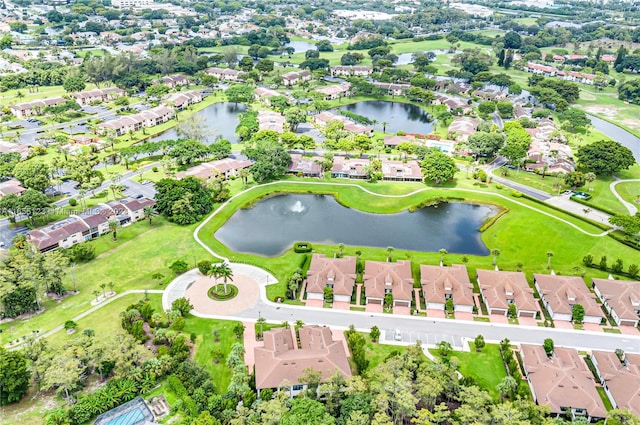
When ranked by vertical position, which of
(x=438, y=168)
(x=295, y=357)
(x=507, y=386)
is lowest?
(x=507, y=386)

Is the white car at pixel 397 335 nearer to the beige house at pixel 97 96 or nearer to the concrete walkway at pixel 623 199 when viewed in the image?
the concrete walkway at pixel 623 199

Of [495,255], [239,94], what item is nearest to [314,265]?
[495,255]

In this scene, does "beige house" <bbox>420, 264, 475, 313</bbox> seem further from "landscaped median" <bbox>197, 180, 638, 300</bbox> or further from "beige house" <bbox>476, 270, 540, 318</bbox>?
"landscaped median" <bbox>197, 180, 638, 300</bbox>

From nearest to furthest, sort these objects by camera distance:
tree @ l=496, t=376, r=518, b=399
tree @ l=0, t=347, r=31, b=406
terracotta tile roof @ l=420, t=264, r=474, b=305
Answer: tree @ l=0, t=347, r=31, b=406 → tree @ l=496, t=376, r=518, b=399 → terracotta tile roof @ l=420, t=264, r=474, b=305

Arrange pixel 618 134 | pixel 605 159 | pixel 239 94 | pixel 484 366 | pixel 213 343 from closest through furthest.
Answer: pixel 484 366 → pixel 213 343 → pixel 605 159 → pixel 618 134 → pixel 239 94

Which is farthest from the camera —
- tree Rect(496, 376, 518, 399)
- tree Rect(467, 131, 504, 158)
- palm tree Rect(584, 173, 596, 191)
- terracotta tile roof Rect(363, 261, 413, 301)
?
tree Rect(467, 131, 504, 158)

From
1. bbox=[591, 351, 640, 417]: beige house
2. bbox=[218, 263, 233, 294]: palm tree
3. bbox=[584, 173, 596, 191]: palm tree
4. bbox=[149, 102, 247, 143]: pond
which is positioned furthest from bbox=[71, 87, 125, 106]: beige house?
bbox=[591, 351, 640, 417]: beige house

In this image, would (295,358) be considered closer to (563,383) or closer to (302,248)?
(302,248)
